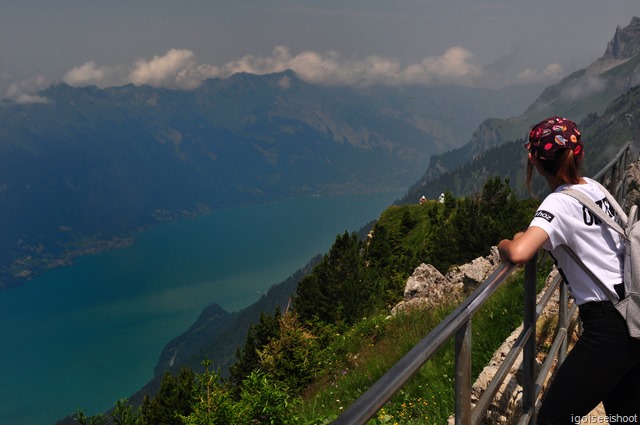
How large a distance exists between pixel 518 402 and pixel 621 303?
60.6 inches

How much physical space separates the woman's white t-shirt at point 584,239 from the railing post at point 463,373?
1.22m

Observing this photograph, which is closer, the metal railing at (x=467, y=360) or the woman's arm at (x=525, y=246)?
the metal railing at (x=467, y=360)

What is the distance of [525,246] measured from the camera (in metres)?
3.19

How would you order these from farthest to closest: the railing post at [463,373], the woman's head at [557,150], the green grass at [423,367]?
the green grass at [423,367] < the woman's head at [557,150] < the railing post at [463,373]

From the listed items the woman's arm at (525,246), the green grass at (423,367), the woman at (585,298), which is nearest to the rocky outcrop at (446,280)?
the green grass at (423,367)

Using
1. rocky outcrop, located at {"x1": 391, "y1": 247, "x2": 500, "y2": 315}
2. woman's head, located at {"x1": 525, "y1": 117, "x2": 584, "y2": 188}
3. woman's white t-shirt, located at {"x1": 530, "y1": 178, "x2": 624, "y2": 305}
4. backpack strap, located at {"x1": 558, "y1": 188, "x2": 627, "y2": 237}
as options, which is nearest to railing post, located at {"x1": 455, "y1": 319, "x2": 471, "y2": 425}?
woman's white t-shirt, located at {"x1": 530, "y1": 178, "x2": 624, "y2": 305}

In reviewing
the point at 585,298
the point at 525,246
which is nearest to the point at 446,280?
the point at 585,298

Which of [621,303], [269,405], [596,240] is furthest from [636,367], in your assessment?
[269,405]

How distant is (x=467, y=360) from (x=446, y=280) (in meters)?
20.4

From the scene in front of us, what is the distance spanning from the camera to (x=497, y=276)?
3062 mm

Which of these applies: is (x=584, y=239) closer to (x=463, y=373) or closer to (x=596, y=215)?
(x=596, y=215)

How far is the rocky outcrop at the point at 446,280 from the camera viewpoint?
17969mm

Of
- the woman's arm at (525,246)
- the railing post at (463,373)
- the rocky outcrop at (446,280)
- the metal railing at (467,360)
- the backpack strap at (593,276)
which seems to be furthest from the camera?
the rocky outcrop at (446,280)

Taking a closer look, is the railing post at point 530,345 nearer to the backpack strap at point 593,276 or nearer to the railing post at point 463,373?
the backpack strap at point 593,276
